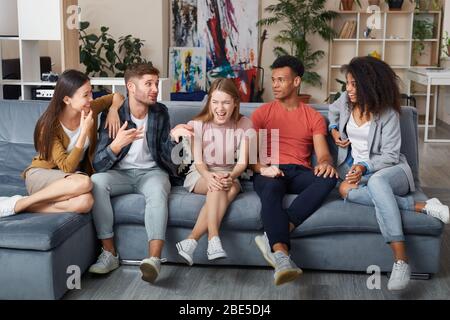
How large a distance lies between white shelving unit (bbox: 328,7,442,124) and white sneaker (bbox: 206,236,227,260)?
631 cm

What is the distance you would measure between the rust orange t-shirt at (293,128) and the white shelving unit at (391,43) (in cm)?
555

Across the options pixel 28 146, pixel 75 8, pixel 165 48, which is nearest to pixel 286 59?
pixel 28 146

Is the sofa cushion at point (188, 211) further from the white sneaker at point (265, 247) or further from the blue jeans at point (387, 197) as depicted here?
the blue jeans at point (387, 197)

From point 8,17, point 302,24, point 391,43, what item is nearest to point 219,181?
point 8,17

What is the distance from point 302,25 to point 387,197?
231 inches

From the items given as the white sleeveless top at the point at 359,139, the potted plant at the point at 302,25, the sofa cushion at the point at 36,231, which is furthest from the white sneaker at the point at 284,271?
the potted plant at the point at 302,25

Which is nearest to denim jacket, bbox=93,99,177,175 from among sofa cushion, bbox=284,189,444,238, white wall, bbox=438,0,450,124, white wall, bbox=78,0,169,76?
sofa cushion, bbox=284,189,444,238

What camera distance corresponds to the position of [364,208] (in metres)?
2.88

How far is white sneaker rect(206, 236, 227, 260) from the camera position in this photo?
2.76 meters

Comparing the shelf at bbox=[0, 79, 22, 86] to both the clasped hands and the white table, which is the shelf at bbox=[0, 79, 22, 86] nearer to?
the clasped hands

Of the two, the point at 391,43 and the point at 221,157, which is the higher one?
the point at 391,43

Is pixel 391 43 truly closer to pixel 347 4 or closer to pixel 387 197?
pixel 347 4

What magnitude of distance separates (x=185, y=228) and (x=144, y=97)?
27.4 inches

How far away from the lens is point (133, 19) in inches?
317
